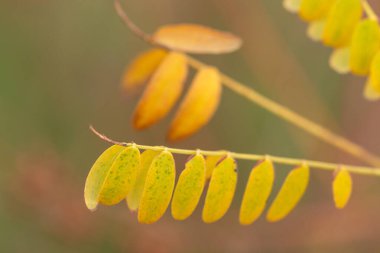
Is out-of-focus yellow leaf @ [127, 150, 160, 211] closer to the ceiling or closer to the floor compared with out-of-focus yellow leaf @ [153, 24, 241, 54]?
closer to the floor

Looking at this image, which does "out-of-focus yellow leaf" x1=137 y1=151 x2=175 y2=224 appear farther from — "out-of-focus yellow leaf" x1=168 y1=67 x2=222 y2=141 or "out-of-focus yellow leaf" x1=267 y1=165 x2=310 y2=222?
"out-of-focus yellow leaf" x1=168 y1=67 x2=222 y2=141

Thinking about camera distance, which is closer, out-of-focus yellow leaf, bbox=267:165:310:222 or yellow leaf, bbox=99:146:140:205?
yellow leaf, bbox=99:146:140:205

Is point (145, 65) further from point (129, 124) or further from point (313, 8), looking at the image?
point (129, 124)

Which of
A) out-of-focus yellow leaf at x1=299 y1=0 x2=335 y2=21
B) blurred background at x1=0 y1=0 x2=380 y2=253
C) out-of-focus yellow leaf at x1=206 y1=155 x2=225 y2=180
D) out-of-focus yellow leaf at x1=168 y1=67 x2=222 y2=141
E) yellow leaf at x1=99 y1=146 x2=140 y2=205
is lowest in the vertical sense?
yellow leaf at x1=99 y1=146 x2=140 y2=205

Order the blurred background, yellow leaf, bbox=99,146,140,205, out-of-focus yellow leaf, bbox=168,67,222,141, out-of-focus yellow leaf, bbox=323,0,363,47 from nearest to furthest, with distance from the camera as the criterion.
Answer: yellow leaf, bbox=99,146,140,205, out-of-focus yellow leaf, bbox=323,0,363,47, out-of-focus yellow leaf, bbox=168,67,222,141, the blurred background

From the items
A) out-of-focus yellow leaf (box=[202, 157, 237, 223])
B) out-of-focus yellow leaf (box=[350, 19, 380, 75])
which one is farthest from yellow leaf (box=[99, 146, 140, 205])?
out-of-focus yellow leaf (box=[350, 19, 380, 75])

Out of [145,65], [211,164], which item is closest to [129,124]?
[145,65]

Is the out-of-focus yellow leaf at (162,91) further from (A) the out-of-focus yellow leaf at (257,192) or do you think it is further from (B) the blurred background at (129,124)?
(B) the blurred background at (129,124)

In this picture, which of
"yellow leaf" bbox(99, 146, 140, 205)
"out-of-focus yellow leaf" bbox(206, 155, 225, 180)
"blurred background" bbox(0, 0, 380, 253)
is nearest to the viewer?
"yellow leaf" bbox(99, 146, 140, 205)
